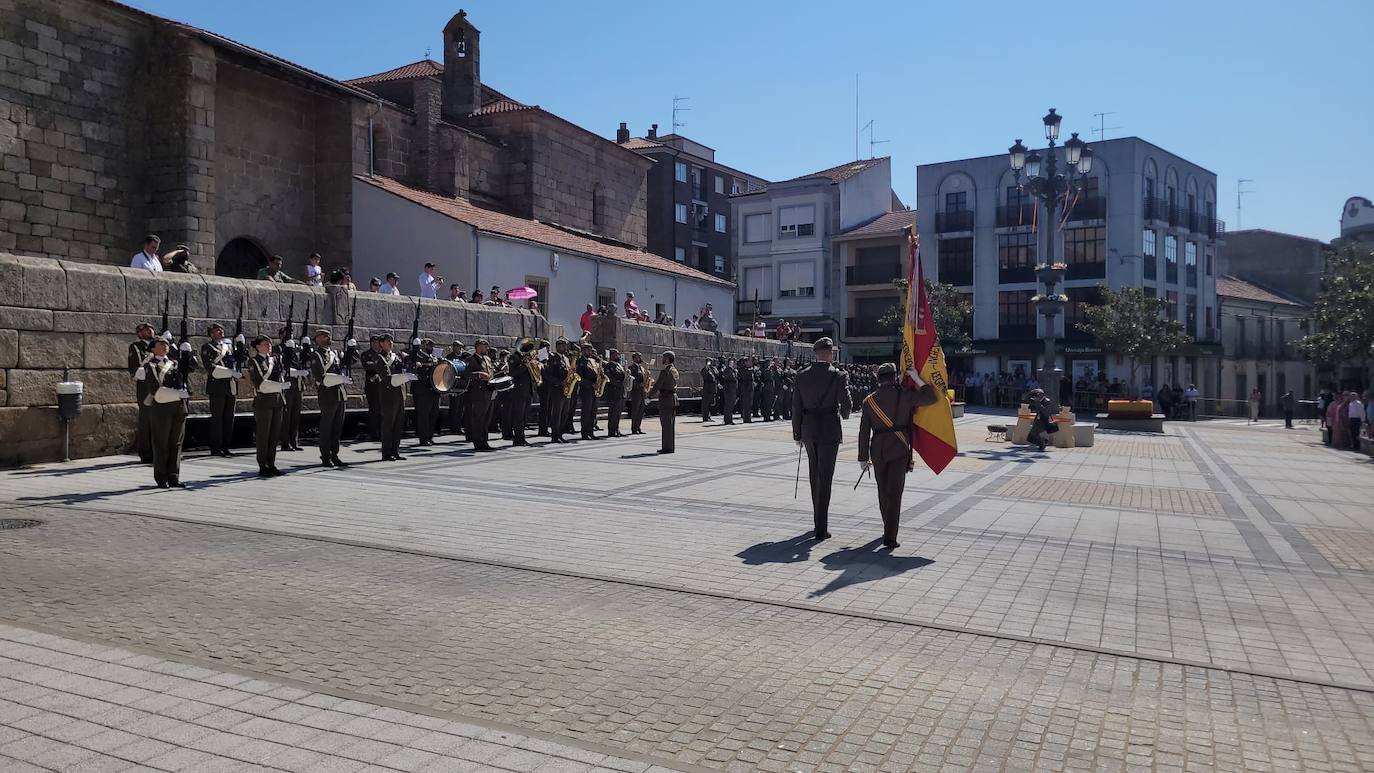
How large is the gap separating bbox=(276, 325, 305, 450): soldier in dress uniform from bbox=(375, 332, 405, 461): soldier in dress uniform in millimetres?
1072

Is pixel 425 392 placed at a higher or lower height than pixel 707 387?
lower

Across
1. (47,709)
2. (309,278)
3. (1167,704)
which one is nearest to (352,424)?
(309,278)

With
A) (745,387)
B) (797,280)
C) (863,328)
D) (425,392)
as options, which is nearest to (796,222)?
(797,280)

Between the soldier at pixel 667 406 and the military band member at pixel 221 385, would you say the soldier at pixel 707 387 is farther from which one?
the military band member at pixel 221 385

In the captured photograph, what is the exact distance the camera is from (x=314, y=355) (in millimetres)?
12727

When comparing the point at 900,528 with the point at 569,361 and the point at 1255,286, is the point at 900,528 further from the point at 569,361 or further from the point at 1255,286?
the point at 1255,286

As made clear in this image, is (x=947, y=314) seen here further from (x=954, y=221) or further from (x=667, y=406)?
(x=667, y=406)

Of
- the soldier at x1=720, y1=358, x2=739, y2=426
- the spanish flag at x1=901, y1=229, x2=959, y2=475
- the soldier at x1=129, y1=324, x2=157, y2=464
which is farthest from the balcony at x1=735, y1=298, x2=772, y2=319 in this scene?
the spanish flag at x1=901, y1=229, x2=959, y2=475

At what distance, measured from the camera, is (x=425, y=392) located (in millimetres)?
16281

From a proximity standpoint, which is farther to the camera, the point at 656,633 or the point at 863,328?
the point at 863,328

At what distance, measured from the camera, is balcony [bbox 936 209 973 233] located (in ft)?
168

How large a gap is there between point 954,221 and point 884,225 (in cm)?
419

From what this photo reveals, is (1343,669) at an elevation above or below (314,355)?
below

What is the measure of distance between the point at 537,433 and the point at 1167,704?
15699 mm
